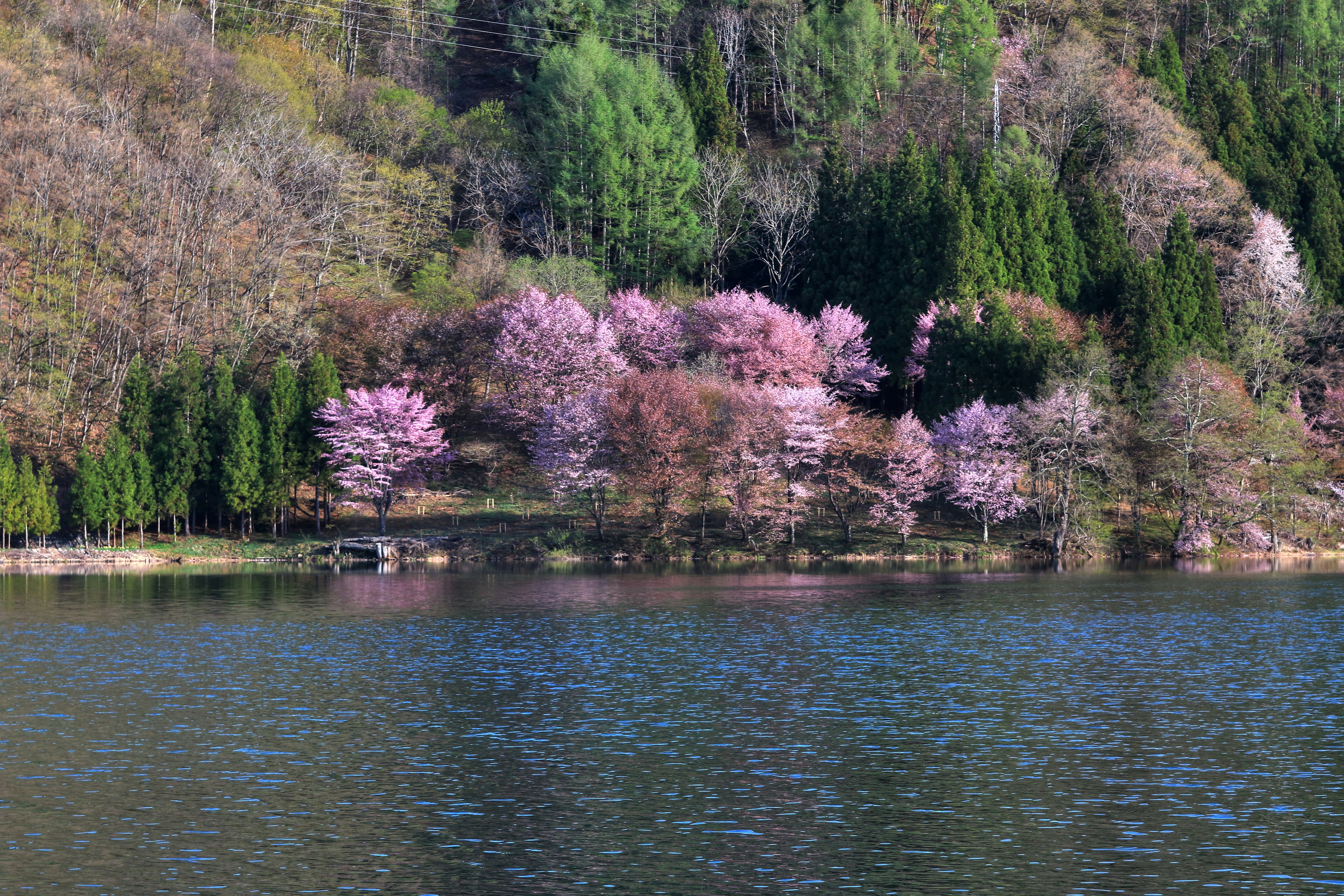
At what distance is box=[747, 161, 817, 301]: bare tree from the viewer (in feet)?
376

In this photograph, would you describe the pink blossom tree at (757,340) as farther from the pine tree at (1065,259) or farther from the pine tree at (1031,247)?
the pine tree at (1065,259)

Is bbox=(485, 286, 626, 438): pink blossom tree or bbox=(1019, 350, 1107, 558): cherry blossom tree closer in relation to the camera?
bbox=(1019, 350, 1107, 558): cherry blossom tree

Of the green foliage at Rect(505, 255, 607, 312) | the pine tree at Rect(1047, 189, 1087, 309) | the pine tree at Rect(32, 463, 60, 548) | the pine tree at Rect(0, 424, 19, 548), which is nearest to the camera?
the pine tree at Rect(0, 424, 19, 548)

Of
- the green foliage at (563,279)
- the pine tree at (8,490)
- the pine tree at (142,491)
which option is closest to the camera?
the pine tree at (8,490)

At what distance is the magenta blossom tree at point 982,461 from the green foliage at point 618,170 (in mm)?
36953

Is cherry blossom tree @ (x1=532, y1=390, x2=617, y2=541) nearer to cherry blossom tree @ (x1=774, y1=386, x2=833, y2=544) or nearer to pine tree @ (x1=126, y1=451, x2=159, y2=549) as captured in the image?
cherry blossom tree @ (x1=774, y1=386, x2=833, y2=544)

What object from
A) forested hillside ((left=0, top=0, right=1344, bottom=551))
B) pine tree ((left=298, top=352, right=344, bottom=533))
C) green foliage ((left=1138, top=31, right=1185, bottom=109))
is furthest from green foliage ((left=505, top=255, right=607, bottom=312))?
green foliage ((left=1138, top=31, right=1185, bottom=109))

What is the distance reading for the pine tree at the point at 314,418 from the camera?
88250 millimetres

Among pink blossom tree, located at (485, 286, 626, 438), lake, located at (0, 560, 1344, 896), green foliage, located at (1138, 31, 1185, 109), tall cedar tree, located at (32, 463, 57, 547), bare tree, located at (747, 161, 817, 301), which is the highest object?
green foliage, located at (1138, 31, 1185, 109)

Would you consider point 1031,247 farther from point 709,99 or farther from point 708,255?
point 709,99

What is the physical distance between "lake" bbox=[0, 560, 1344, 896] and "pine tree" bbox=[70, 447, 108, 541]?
25902 millimetres

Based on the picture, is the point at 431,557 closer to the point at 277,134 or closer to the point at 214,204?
the point at 214,204

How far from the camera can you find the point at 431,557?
85062 millimetres

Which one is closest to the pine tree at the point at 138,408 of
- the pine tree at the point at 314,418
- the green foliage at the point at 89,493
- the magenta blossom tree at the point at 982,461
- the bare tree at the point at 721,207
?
the green foliage at the point at 89,493
